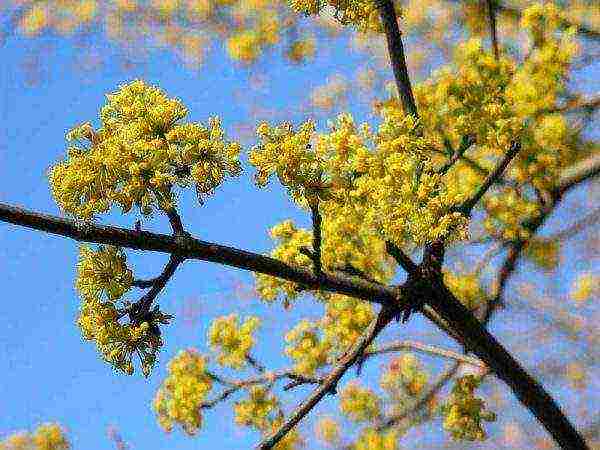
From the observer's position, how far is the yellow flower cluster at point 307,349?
13.5 ft

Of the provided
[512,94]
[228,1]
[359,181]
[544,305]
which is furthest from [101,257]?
→ [544,305]

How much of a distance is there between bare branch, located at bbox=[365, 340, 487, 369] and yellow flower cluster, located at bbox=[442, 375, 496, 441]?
5.0 inches

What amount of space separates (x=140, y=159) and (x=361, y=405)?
3.14 metres

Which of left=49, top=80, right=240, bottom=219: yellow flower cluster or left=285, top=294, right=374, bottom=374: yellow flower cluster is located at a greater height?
left=285, top=294, right=374, bottom=374: yellow flower cluster

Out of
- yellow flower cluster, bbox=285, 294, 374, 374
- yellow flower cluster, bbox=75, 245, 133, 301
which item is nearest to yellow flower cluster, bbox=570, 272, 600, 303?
yellow flower cluster, bbox=285, 294, 374, 374

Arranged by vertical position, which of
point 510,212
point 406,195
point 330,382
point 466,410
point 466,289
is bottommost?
point 330,382

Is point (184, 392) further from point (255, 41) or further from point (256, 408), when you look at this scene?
point (255, 41)

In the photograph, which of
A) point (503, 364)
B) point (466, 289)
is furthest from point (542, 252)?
point (503, 364)

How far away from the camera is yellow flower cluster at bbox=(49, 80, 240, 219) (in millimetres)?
2088

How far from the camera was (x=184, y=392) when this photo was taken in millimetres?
3816

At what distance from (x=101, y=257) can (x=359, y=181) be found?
2.62ft

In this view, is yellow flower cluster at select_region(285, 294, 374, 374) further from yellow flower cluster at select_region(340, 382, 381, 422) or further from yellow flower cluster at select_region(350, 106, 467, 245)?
yellow flower cluster at select_region(350, 106, 467, 245)

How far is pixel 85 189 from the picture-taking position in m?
2.10

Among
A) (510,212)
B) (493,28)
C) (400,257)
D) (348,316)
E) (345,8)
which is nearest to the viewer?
(400,257)
